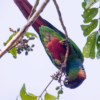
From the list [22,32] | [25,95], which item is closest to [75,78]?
[25,95]

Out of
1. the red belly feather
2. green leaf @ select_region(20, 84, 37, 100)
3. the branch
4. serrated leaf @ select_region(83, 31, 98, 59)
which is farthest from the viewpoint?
the red belly feather

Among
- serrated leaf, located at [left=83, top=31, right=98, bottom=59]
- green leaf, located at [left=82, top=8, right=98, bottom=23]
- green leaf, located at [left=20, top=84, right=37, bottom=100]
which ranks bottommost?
green leaf, located at [left=20, top=84, right=37, bottom=100]

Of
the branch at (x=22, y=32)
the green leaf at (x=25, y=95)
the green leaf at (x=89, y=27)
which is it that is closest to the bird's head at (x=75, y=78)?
the green leaf at (x=89, y=27)

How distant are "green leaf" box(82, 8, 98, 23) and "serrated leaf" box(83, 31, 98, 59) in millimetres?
221

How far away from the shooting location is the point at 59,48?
3135 millimetres

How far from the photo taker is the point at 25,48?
1.91 meters

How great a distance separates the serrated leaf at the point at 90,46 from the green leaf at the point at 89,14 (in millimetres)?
221

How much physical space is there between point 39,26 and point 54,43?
0.59 meters

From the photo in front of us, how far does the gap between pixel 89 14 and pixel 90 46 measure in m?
0.49

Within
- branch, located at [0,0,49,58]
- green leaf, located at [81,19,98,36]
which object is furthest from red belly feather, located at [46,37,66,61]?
branch, located at [0,0,49,58]

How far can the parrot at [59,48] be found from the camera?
304 centimetres

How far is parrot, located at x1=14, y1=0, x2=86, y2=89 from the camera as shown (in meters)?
3.04

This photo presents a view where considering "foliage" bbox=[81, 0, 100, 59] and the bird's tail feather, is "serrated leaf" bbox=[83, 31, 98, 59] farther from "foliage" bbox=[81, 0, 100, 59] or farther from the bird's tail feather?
the bird's tail feather

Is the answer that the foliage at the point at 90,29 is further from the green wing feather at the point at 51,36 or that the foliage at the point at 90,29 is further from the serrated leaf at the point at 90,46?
the green wing feather at the point at 51,36
